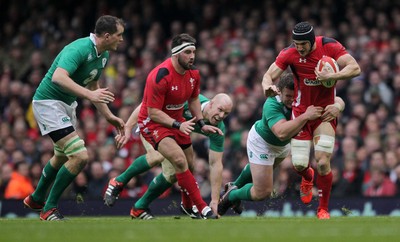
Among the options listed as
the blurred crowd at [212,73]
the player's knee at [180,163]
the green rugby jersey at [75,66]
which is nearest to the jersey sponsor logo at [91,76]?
the green rugby jersey at [75,66]

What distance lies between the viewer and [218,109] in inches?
520

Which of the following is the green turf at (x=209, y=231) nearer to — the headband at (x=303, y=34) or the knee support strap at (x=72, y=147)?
the knee support strap at (x=72, y=147)

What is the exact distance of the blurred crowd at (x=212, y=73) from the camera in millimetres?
17156

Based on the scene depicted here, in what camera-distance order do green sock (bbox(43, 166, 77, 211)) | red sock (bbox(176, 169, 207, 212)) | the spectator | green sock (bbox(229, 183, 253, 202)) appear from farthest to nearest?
the spectator, green sock (bbox(229, 183, 253, 202)), green sock (bbox(43, 166, 77, 211)), red sock (bbox(176, 169, 207, 212))

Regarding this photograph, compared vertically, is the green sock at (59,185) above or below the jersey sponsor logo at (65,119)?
below

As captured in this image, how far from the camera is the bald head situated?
13211 millimetres

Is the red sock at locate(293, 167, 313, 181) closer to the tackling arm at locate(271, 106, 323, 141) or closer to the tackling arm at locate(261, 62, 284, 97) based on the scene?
the tackling arm at locate(271, 106, 323, 141)

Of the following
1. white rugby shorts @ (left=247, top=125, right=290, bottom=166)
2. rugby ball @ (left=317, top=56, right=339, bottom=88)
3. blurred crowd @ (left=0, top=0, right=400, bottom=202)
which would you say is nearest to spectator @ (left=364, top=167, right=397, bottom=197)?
blurred crowd @ (left=0, top=0, right=400, bottom=202)

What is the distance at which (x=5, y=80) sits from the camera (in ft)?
69.4

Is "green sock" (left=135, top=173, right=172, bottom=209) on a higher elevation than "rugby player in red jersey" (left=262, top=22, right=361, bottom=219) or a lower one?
lower

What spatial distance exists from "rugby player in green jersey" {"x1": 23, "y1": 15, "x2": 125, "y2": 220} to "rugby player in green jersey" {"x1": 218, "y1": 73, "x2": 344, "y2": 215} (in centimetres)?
186

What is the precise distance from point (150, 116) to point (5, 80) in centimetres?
941

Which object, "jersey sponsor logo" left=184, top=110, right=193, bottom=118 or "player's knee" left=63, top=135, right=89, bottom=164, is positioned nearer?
"player's knee" left=63, top=135, right=89, bottom=164

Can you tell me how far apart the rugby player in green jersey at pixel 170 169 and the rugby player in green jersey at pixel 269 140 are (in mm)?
425
